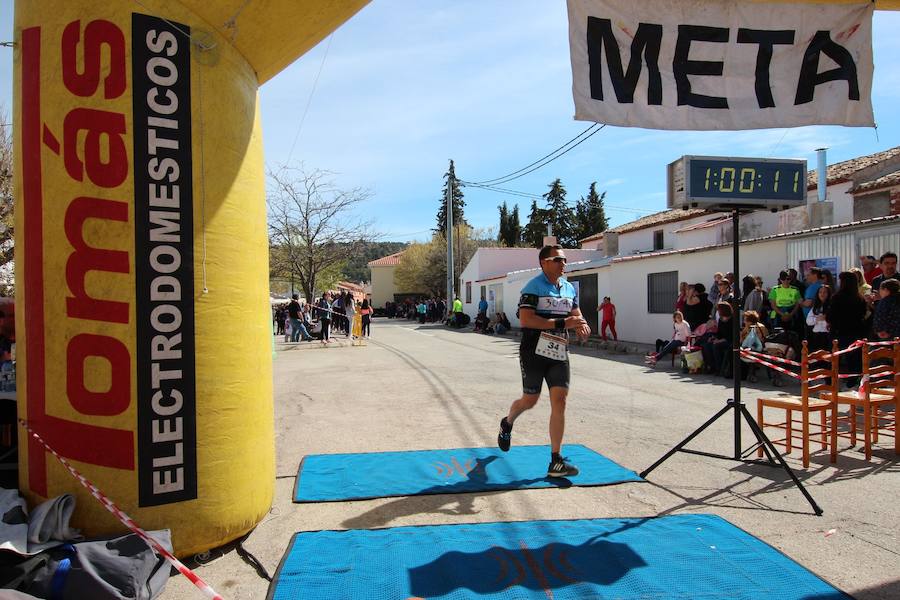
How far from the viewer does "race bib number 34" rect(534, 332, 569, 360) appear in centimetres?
498

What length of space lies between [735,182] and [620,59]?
128 centimetres

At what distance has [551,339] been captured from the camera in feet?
16.4

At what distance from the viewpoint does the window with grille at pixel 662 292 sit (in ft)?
60.3

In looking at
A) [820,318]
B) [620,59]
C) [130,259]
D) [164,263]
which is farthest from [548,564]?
[820,318]

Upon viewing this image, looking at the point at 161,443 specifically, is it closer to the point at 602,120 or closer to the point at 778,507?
the point at 602,120

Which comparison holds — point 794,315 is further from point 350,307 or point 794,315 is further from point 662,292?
point 350,307

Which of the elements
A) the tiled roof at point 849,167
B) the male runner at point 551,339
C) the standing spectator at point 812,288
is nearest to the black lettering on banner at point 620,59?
the male runner at point 551,339

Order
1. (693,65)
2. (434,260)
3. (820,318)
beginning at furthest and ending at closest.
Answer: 1. (434,260)
2. (820,318)
3. (693,65)

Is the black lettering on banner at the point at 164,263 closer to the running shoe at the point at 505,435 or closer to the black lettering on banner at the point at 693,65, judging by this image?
the running shoe at the point at 505,435

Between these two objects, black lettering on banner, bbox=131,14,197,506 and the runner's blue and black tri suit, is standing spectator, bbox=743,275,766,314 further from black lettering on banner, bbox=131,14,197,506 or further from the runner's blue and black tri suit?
black lettering on banner, bbox=131,14,197,506

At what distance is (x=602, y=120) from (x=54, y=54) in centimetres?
351

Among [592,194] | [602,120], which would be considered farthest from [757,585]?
[592,194]

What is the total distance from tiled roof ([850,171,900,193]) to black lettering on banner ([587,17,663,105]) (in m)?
18.0

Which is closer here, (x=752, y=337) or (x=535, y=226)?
(x=752, y=337)
